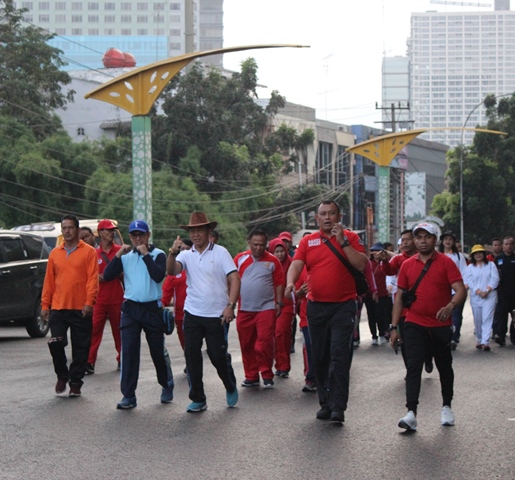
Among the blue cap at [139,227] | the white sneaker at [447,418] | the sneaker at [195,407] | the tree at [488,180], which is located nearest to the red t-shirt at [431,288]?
the white sneaker at [447,418]

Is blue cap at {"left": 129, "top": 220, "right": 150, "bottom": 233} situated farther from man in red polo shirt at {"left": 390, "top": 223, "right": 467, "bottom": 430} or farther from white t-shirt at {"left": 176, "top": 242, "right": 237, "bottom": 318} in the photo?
man in red polo shirt at {"left": 390, "top": 223, "right": 467, "bottom": 430}

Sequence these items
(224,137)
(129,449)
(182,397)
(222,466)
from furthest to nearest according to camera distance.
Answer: (224,137) < (182,397) < (129,449) < (222,466)

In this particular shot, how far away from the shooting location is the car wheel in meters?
19.7

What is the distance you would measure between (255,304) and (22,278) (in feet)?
25.0

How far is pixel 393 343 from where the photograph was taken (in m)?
9.74

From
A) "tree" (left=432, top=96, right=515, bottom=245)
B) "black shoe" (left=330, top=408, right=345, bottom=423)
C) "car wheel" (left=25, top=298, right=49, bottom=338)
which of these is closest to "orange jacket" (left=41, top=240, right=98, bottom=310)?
"black shoe" (left=330, top=408, right=345, bottom=423)

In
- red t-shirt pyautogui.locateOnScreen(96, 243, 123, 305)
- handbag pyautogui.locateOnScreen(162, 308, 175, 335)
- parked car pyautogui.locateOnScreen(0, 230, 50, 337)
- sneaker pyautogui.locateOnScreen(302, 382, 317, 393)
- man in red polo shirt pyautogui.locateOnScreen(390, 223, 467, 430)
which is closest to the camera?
man in red polo shirt pyautogui.locateOnScreen(390, 223, 467, 430)

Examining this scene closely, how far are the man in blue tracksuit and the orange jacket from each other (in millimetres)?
605

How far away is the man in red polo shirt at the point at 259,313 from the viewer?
12.5m

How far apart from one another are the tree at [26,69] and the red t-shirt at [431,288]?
166 feet

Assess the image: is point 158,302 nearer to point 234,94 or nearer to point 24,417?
point 24,417

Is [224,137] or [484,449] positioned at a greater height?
[224,137]

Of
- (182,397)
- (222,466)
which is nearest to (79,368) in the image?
(182,397)

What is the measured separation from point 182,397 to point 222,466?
380 cm
